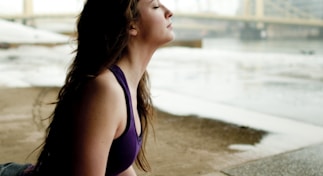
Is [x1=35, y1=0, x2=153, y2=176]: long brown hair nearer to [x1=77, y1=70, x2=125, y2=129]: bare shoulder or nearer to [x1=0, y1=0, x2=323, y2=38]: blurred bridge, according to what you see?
[x1=77, y1=70, x2=125, y2=129]: bare shoulder

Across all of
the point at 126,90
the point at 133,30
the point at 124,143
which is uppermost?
the point at 133,30

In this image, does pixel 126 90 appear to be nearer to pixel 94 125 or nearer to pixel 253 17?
pixel 94 125

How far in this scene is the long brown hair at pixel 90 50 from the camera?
1.02 metres

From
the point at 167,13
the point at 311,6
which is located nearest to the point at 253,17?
the point at 311,6

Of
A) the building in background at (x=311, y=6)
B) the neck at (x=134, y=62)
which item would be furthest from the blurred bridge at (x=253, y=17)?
the neck at (x=134, y=62)

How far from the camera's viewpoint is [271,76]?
25.4ft

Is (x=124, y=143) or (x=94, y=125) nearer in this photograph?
(x=94, y=125)

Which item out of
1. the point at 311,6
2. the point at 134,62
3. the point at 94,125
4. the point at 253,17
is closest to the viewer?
the point at 94,125

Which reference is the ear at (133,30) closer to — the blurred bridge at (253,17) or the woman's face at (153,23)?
the woman's face at (153,23)

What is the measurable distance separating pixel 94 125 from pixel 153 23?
13.9 inches

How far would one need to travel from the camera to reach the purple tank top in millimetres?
1057

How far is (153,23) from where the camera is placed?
1.13m

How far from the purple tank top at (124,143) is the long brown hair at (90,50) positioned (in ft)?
0.18

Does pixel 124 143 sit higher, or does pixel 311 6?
pixel 124 143
